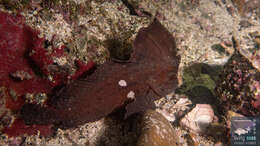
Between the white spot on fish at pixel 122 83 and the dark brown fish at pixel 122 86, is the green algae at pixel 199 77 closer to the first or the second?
the dark brown fish at pixel 122 86

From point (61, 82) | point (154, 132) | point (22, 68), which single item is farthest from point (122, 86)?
point (22, 68)

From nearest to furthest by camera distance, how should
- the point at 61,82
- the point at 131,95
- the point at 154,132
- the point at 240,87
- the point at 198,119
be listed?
the point at 154,132 < the point at 61,82 < the point at 131,95 < the point at 240,87 < the point at 198,119

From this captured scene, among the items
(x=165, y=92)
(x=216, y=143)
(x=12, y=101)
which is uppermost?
(x=12, y=101)

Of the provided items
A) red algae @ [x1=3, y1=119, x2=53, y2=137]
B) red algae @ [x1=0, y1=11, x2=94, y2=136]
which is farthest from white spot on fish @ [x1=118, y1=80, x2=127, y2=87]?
red algae @ [x1=3, y1=119, x2=53, y2=137]

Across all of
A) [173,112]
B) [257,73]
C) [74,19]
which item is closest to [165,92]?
[173,112]

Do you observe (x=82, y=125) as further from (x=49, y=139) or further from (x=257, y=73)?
(x=257, y=73)

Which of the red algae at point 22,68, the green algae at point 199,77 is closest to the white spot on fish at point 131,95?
the red algae at point 22,68

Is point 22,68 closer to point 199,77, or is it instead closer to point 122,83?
point 122,83
